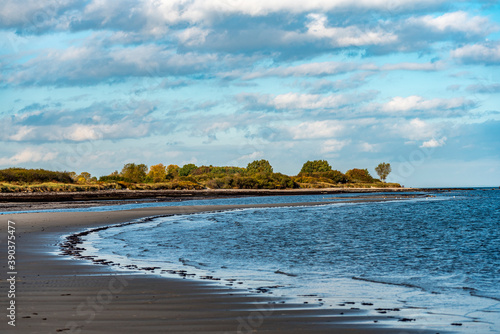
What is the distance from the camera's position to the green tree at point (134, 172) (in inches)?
6181

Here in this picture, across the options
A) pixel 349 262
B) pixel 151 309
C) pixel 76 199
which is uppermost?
pixel 151 309

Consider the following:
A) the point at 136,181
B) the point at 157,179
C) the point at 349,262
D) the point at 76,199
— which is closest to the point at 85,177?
the point at 136,181

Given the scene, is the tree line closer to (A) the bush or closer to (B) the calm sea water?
(A) the bush

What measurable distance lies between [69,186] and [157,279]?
104364 mm

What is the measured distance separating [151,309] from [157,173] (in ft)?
566

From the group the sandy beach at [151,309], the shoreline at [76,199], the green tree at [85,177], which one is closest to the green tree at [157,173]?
the green tree at [85,177]

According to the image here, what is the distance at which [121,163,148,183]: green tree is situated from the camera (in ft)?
515

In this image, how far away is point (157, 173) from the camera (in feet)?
588

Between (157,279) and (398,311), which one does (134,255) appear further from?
(398,311)

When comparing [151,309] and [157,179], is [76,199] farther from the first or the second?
[157,179]

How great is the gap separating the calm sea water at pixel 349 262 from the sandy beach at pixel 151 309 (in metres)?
0.93

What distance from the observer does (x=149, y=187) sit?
134 m

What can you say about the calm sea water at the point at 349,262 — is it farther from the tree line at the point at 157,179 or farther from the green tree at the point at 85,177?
the green tree at the point at 85,177

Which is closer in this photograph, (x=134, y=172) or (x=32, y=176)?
(x=32, y=176)
